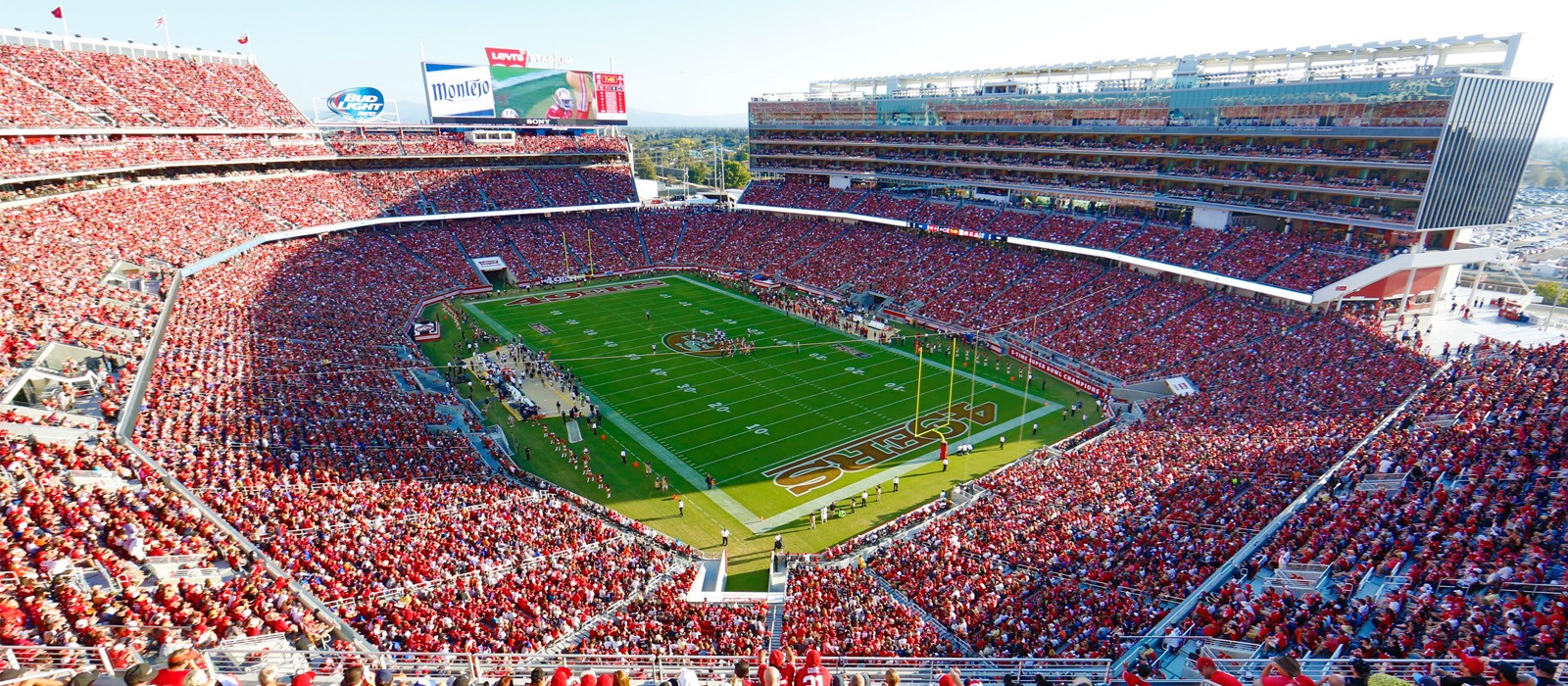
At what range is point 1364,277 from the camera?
105ft

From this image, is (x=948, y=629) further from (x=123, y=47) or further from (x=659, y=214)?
(x=123, y=47)

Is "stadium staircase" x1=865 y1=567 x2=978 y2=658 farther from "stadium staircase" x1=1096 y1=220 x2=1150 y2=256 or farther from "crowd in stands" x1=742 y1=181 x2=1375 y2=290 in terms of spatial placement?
"stadium staircase" x1=1096 y1=220 x2=1150 y2=256

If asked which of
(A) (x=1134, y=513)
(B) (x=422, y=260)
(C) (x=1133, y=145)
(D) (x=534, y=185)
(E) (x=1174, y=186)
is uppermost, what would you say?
(C) (x=1133, y=145)

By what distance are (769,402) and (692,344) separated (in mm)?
9108

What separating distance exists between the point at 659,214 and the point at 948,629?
54.4 meters

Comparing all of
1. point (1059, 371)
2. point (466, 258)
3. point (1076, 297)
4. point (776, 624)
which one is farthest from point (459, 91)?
point (776, 624)

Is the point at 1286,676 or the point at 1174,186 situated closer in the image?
the point at 1286,676

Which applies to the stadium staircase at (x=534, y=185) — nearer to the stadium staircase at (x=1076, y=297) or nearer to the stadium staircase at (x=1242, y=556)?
the stadium staircase at (x=1076, y=297)


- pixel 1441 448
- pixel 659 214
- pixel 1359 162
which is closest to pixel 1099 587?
pixel 1441 448

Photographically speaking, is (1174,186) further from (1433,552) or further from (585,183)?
(585,183)

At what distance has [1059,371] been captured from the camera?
33844 mm

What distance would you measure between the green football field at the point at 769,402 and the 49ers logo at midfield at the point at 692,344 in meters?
0.10

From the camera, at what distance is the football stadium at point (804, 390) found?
481 inches

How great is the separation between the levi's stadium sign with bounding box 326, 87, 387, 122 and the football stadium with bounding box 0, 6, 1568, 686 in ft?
1.18
